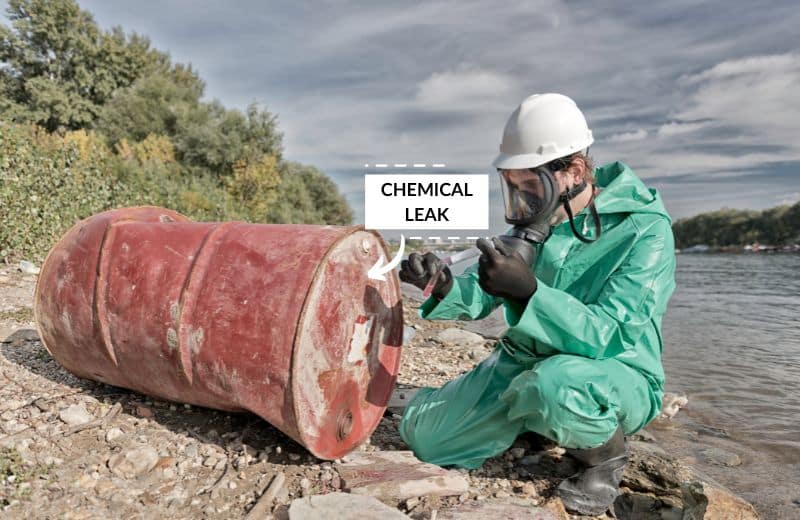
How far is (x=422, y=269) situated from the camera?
95.0 inches

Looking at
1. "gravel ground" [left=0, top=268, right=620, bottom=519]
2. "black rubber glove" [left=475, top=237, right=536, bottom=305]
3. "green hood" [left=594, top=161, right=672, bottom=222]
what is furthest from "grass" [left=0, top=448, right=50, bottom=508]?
"green hood" [left=594, top=161, right=672, bottom=222]

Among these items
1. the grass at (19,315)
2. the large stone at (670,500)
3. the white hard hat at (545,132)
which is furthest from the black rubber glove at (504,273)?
the grass at (19,315)

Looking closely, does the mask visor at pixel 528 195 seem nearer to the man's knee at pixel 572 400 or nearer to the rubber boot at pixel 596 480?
the man's knee at pixel 572 400

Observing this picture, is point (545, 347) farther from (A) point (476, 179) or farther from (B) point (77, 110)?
(B) point (77, 110)

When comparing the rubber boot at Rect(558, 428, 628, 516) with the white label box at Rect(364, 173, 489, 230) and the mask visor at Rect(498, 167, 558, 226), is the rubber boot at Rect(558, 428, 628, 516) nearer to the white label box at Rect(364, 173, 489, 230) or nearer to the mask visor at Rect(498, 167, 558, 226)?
the mask visor at Rect(498, 167, 558, 226)

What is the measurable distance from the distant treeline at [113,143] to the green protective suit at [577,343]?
6.36m

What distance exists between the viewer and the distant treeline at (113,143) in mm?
7344

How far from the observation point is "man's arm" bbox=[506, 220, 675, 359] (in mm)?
2174

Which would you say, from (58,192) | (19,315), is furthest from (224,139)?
(19,315)

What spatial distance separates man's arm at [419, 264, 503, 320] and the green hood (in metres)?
0.70

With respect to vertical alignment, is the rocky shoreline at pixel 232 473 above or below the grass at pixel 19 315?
below

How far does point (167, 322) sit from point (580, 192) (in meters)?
2.02

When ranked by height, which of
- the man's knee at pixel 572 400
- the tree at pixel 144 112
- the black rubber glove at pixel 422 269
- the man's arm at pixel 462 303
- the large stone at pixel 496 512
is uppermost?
the tree at pixel 144 112

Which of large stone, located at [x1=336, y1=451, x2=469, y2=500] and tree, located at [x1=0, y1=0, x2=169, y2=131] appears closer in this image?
large stone, located at [x1=336, y1=451, x2=469, y2=500]
